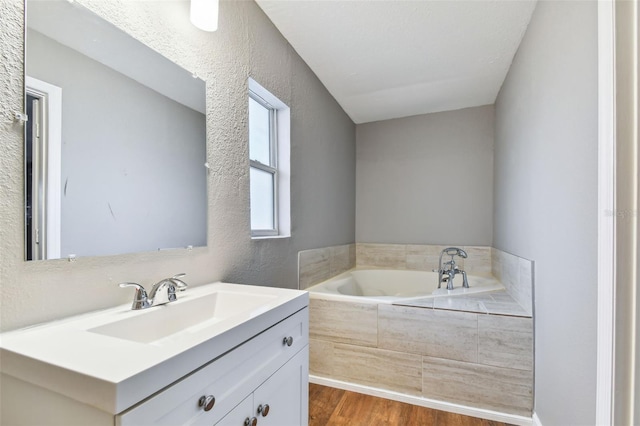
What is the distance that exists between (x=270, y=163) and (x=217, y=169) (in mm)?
688

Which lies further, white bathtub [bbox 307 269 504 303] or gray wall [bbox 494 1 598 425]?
white bathtub [bbox 307 269 504 303]

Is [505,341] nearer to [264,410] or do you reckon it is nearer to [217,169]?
[264,410]

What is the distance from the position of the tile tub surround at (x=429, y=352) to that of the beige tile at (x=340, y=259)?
2.39 ft

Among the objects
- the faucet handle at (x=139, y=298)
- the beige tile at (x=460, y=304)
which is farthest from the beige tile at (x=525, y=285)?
the faucet handle at (x=139, y=298)

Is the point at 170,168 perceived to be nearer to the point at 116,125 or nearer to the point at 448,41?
the point at 116,125

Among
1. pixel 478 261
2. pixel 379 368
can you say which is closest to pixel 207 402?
pixel 379 368

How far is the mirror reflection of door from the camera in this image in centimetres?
77

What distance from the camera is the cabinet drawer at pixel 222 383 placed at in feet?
1.87

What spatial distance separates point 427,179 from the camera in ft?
10.8

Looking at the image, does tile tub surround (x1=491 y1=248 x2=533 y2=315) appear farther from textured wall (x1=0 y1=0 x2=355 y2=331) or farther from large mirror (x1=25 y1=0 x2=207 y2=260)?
large mirror (x1=25 y1=0 x2=207 y2=260)

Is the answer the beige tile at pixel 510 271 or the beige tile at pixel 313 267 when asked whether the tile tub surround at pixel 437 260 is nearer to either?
the beige tile at pixel 510 271

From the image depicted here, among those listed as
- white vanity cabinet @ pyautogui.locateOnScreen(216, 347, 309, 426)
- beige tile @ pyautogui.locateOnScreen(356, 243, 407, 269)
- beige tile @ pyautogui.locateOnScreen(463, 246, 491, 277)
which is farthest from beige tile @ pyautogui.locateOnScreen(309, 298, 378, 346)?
beige tile @ pyautogui.locateOnScreen(463, 246, 491, 277)

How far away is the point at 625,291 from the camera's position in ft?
2.09

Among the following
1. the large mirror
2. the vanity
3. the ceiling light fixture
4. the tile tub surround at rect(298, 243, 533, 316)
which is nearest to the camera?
the vanity
